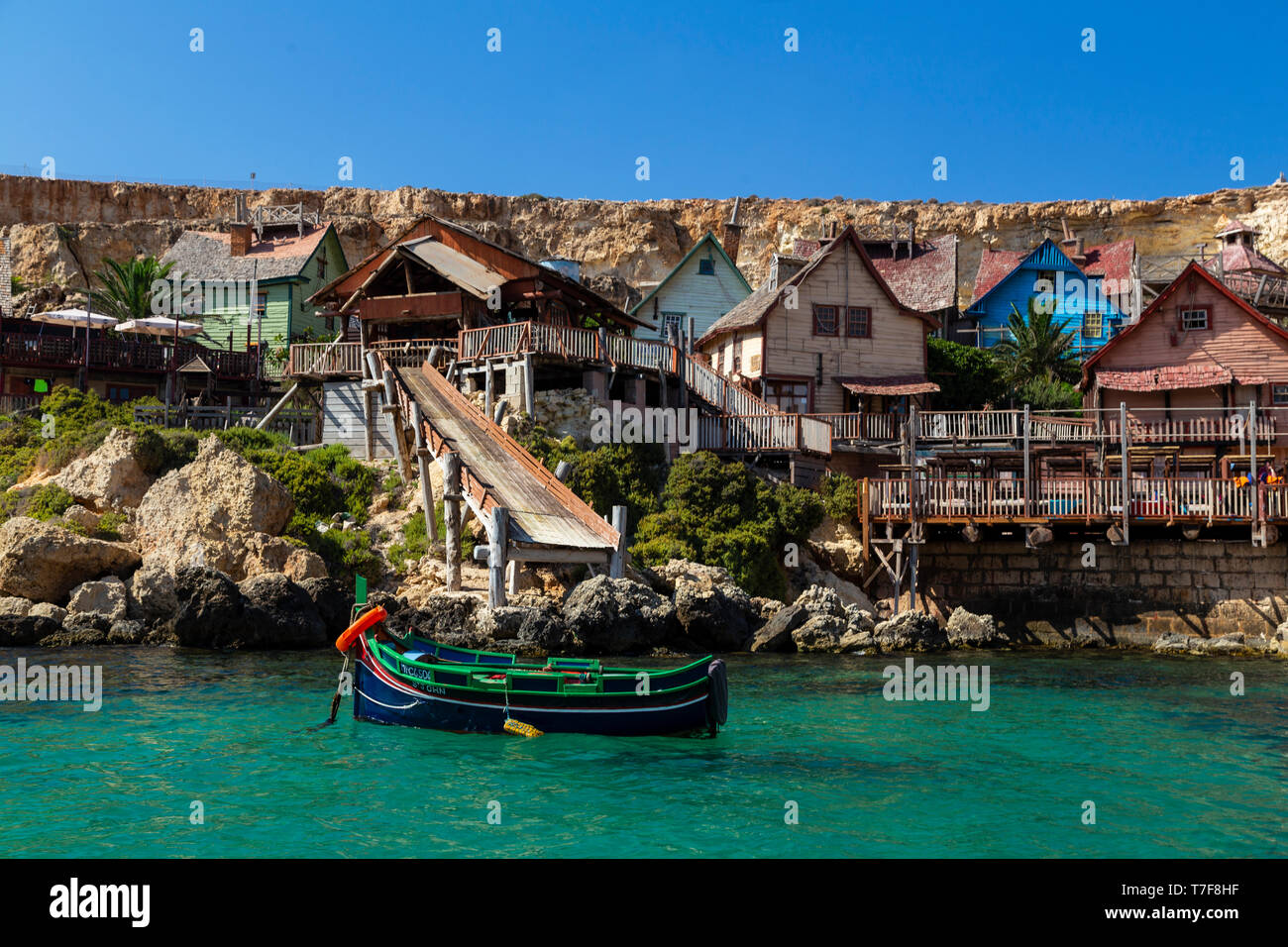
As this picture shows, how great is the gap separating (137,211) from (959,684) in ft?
246

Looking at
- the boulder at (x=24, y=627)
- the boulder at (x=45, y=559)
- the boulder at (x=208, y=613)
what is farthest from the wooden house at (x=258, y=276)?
the boulder at (x=24, y=627)

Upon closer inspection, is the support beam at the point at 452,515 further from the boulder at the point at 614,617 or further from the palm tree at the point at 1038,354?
the palm tree at the point at 1038,354

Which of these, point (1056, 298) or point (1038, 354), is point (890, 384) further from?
point (1056, 298)

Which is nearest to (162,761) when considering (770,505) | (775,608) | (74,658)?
(74,658)

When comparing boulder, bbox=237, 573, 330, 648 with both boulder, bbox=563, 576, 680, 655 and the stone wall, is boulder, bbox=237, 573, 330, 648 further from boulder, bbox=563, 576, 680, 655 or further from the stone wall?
the stone wall

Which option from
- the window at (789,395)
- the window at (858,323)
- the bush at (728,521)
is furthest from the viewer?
the window at (858,323)

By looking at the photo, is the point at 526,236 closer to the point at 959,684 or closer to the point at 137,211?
the point at 137,211

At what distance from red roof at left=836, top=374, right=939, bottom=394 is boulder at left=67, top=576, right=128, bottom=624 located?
2617 cm

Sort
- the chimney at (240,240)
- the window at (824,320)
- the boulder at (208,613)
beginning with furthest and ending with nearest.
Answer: the chimney at (240,240) → the window at (824,320) → the boulder at (208,613)

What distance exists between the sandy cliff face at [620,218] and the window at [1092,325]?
23.2m

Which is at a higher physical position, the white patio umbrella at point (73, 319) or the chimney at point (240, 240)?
the chimney at point (240, 240)

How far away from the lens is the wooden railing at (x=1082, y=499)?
30.8m

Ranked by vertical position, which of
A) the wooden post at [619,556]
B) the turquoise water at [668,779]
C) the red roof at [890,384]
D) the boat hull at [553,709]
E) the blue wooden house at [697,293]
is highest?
the blue wooden house at [697,293]
